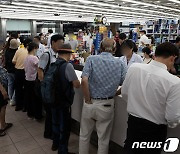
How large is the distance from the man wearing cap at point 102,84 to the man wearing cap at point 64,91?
202 mm

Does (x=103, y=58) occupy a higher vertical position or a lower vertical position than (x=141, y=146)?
higher

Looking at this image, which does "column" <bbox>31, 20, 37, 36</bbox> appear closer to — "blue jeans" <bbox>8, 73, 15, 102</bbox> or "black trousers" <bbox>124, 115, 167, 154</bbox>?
"blue jeans" <bbox>8, 73, 15, 102</bbox>

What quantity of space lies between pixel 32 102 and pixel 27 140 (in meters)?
0.83

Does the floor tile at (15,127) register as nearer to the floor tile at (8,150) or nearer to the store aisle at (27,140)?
the store aisle at (27,140)

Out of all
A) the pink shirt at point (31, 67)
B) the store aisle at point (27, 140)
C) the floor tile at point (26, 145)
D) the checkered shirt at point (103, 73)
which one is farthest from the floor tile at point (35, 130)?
the checkered shirt at point (103, 73)

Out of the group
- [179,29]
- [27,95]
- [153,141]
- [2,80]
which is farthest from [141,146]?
[179,29]

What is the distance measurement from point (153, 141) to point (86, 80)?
85 cm

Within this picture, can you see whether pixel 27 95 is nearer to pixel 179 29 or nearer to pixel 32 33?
pixel 179 29

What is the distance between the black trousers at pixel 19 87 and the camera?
3.92m

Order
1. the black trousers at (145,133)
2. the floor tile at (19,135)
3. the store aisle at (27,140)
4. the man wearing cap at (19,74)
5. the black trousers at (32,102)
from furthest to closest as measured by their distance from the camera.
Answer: the man wearing cap at (19,74), the black trousers at (32,102), the floor tile at (19,135), the store aisle at (27,140), the black trousers at (145,133)

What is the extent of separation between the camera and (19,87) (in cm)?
416

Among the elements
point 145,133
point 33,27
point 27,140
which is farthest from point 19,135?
point 33,27

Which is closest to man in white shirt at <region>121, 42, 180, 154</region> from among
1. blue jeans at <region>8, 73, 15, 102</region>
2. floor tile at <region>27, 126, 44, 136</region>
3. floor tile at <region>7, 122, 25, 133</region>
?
floor tile at <region>27, 126, 44, 136</region>

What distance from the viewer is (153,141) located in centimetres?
170
